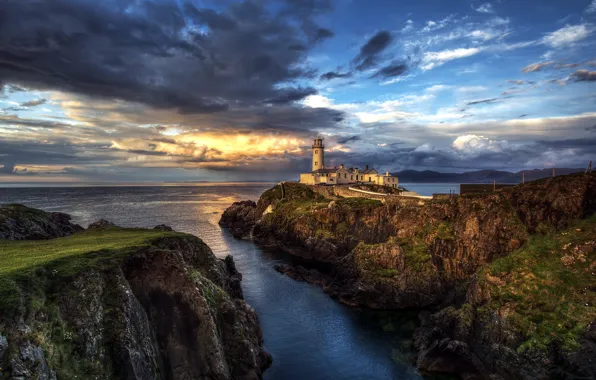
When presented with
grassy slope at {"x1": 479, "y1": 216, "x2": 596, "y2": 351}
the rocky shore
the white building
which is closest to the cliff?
the rocky shore

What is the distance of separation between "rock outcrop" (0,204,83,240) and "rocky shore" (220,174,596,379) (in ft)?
135

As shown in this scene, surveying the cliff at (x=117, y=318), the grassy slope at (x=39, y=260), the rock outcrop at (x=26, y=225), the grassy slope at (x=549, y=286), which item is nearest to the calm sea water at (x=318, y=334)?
the cliff at (x=117, y=318)

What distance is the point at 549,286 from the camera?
38188 millimetres

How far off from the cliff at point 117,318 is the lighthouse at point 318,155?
11463cm

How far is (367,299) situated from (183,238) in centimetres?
2907

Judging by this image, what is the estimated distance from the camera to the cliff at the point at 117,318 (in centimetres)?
1938

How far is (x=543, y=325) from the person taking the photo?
34.4 meters

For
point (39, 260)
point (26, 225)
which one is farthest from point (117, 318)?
point (26, 225)

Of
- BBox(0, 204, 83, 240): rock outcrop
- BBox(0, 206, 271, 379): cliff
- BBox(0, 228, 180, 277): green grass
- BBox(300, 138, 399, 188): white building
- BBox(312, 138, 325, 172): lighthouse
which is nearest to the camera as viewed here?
BBox(0, 206, 271, 379): cliff

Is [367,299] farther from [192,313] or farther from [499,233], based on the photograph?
[192,313]

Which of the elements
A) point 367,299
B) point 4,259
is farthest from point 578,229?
point 4,259

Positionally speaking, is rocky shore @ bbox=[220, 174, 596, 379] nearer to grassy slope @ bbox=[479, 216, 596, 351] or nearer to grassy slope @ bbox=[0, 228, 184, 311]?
grassy slope @ bbox=[479, 216, 596, 351]

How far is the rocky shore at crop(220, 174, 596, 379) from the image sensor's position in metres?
33.8

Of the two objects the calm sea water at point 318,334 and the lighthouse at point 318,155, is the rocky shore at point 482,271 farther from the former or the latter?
the lighthouse at point 318,155
